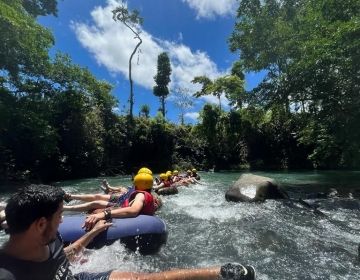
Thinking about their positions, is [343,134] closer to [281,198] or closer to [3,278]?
[281,198]

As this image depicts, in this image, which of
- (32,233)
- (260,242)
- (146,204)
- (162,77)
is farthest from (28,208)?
(162,77)

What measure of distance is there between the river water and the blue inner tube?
0.12 metres

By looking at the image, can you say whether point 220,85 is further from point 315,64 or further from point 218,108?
point 315,64

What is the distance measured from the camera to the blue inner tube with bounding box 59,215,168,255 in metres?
5.19

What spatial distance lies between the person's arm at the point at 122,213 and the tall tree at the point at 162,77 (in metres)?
42.8

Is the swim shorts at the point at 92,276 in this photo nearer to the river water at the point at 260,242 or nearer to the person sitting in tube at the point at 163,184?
the river water at the point at 260,242

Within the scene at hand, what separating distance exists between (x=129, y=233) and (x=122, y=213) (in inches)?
12.0

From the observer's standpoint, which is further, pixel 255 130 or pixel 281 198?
pixel 255 130

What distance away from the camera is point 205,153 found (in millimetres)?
37156

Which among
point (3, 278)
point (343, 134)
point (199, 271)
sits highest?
point (343, 134)

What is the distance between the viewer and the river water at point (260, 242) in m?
5.20

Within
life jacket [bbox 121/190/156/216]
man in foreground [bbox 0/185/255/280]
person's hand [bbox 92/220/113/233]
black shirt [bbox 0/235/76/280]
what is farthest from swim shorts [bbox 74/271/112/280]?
life jacket [bbox 121/190/156/216]

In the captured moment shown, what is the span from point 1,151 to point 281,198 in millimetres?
16838

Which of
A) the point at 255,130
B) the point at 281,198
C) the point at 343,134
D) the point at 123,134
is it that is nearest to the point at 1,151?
the point at 123,134
